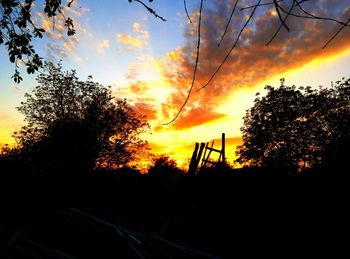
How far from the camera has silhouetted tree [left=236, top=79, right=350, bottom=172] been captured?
1161 inches

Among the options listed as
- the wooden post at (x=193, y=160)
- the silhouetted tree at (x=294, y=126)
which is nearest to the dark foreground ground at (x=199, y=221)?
the wooden post at (x=193, y=160)

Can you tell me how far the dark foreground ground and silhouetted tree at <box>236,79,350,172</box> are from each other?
1768 centimetres

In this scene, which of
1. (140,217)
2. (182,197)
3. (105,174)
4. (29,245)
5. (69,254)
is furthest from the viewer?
(105,174)

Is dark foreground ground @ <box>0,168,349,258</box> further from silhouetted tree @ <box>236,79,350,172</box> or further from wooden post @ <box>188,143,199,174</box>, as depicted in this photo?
silhouetted tree @ <box>236,79,350,172</box>

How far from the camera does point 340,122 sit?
29.1 meters

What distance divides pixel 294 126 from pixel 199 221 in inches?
887

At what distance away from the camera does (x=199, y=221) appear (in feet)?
43.3

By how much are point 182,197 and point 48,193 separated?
8517mm

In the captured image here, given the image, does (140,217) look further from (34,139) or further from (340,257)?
(34,139)

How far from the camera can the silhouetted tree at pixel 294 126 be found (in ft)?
96.8

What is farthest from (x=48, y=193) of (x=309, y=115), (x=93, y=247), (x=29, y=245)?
(x=309, y=115)

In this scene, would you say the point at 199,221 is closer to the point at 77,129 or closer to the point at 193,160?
the point at 193,160

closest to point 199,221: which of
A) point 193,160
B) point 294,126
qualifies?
point 193,160

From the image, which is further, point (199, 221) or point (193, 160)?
point (193, 160)
